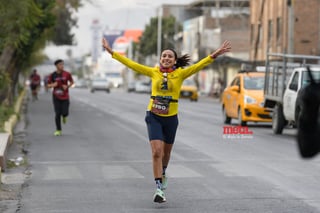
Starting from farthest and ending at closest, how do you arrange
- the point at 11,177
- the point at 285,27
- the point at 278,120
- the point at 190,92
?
the point at 190,92, the point at 285,27, the point at 278,120, the point at 11,177

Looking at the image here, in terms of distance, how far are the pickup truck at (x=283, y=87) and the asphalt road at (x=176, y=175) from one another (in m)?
0.71

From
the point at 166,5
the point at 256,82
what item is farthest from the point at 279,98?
the point at 166,5

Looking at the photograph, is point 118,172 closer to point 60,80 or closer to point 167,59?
point 167,59

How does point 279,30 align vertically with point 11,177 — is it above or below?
above

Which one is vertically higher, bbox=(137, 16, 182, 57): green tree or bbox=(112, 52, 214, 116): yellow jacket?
bbox=(112, 52, 214, 116): yellow jacket

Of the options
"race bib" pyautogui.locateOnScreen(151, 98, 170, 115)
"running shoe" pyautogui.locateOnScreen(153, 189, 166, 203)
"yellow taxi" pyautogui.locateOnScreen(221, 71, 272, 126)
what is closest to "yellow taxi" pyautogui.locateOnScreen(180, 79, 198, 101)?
"yellow taxi" pyautogui.locateOnScreen(221, 71, 272, 126)

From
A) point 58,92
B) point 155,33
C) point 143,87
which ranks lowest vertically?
point 143,87

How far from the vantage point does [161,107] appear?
451 inches

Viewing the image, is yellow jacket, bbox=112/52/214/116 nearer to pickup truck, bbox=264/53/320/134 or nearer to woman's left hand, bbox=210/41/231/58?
woman's left hand, bbox=210/41/231/58

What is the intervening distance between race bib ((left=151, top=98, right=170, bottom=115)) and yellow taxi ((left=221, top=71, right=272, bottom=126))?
1651 cm

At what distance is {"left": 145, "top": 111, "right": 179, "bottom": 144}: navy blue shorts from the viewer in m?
11.4

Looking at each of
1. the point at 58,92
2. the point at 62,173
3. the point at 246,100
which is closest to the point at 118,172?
the point at 62,173

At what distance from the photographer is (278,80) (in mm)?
25531

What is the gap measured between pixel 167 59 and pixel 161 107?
0.59 m
